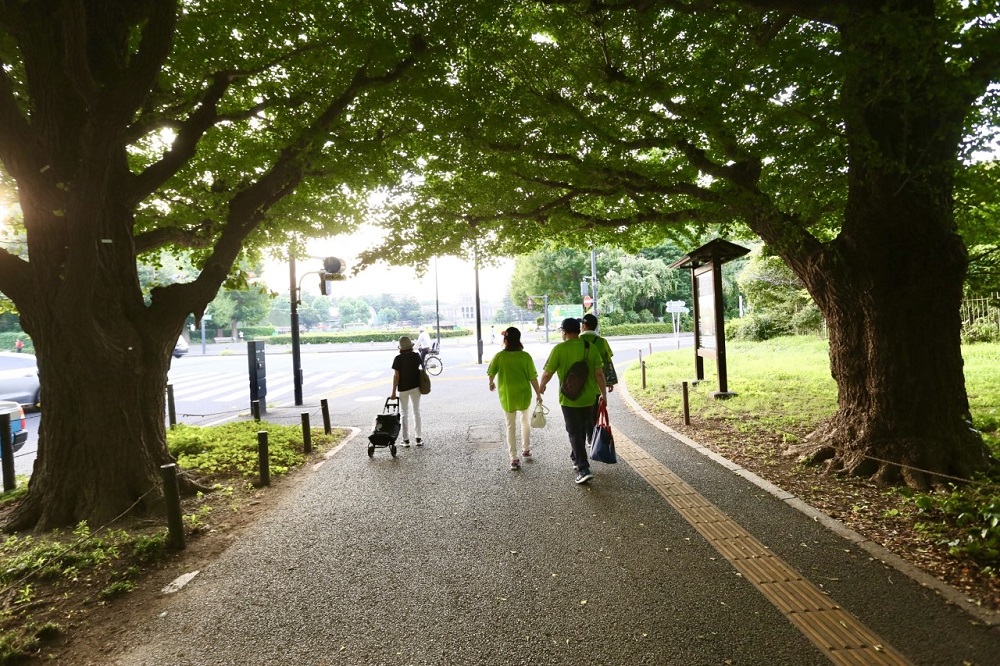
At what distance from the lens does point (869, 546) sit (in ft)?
12.2

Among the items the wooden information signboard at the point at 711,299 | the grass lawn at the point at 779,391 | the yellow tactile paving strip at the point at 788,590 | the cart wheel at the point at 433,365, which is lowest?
the yellow tactile paving strip at the point at 788,590

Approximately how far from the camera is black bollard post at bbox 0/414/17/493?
6.19 m

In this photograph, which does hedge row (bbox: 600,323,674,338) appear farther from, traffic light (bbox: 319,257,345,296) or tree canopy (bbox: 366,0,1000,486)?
tree canopy (bbox: 366,0,1000,486)

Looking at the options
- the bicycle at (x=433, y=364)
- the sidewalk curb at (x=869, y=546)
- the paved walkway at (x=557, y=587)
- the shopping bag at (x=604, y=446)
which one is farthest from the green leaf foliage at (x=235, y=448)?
the bicycle at (x=433, y=364)

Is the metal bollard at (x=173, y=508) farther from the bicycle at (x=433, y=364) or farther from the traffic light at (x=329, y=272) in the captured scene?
the bicycle at (x=433, y=364)

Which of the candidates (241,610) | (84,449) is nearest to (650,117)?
(241,610)

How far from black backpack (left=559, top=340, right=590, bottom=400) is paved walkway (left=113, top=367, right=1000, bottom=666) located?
99 cm

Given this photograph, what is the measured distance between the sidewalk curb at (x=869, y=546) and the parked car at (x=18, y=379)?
1381 cm

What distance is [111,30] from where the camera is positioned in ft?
15.7

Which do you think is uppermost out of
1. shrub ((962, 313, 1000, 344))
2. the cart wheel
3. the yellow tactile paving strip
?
shrub ((962, 313, 1000, 344))

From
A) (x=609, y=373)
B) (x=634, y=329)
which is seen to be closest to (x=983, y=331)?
(x=609, y=373)

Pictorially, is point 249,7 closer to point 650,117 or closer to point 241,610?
point 650,117

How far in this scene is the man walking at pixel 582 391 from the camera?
5.54 m

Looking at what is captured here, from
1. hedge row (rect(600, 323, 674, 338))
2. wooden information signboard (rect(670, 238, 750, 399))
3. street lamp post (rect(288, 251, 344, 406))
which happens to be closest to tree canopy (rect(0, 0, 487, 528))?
street lamp post (rect(288, 251, 344, 406))
